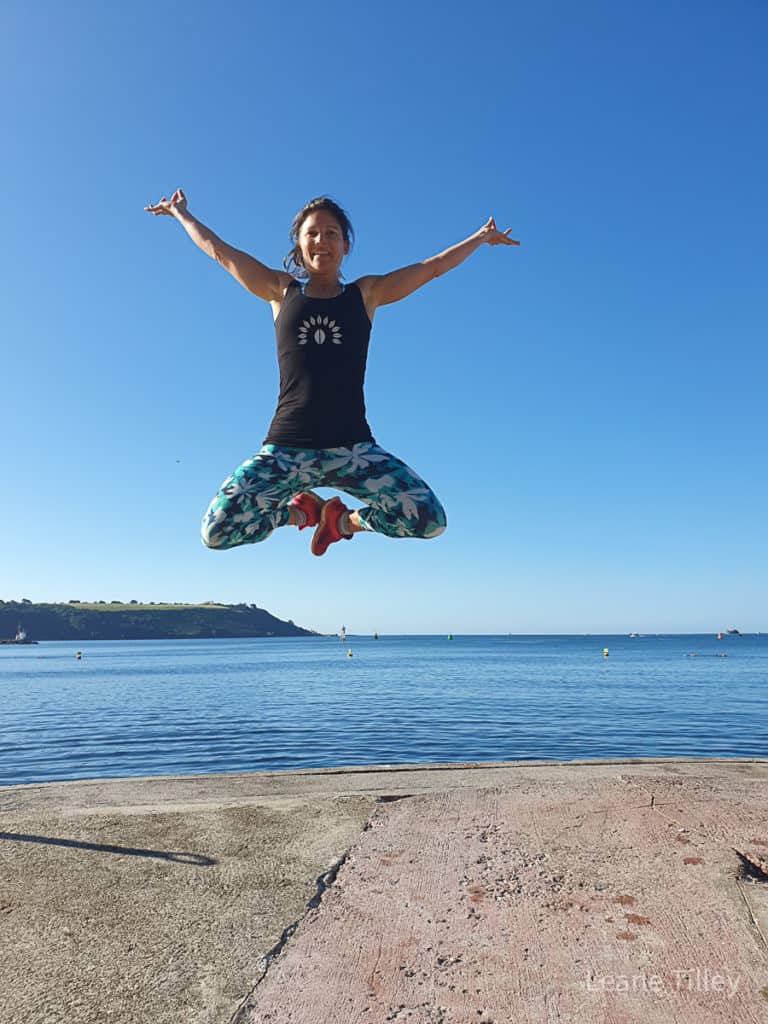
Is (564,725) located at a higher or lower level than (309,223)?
lower

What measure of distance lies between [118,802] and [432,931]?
4118 mm

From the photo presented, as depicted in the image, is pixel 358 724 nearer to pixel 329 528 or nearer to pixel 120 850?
pixel 120 850

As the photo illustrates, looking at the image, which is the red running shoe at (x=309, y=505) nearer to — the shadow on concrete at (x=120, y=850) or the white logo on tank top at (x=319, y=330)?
the white logo on tank top at (x=319, y=330)

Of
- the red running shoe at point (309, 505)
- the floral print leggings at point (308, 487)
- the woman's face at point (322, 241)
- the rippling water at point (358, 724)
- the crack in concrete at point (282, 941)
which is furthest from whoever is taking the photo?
the rippling water at point (358, 724)

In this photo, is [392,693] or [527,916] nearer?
[527,916]

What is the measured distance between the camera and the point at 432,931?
150 inches

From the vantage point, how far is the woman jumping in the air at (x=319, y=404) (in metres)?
4.75

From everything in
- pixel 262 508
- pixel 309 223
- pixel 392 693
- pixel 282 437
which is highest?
pixel 309 223

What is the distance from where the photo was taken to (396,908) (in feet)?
13.4

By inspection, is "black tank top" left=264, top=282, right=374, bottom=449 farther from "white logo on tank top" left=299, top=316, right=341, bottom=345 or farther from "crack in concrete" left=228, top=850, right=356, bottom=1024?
"crack in concrete" left=228, top=850, right=356, bottom=1024

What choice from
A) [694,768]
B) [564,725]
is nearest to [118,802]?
[694,768]

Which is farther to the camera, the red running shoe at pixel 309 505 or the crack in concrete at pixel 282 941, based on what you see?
the red running shoe at pixel 309 505

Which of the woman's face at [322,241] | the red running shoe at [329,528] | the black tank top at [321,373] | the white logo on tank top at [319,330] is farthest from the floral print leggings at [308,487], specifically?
the woman's face at [322,241]

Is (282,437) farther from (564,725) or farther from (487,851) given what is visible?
(564,725)
